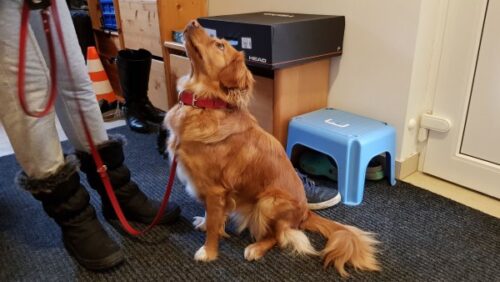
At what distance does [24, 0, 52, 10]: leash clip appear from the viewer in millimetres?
916

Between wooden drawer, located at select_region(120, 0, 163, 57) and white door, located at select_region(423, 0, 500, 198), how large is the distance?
1.66 m

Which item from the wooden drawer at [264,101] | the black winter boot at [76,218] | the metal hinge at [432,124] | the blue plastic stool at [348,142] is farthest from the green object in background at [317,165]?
the black winter boot at [76,218]

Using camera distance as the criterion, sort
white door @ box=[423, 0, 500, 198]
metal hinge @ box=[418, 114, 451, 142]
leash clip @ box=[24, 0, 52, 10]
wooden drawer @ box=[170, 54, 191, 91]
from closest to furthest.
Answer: leash clip @ box=[24, 0, 52, 10] → white door @ box=[423, 0, 500, 198] → metal hinge @ box=[418, 114, 451, 142] → wooden drawer @ box=[170, 54, 191, 91]

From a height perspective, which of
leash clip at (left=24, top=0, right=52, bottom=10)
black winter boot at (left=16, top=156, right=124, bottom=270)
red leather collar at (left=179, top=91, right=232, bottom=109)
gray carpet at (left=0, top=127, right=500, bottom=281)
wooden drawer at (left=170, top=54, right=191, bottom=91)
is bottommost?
gray carpet at (left=0, top=127, right=500, bottom=281)

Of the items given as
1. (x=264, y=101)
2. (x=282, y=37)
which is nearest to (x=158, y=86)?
(x=264, y=101)

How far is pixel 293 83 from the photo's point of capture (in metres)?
1.83

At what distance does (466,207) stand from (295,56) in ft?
3.17

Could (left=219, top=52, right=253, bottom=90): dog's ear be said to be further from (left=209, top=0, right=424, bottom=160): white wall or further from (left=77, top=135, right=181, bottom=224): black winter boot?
(left=209, top=0, right=424, bottom=160): white wall

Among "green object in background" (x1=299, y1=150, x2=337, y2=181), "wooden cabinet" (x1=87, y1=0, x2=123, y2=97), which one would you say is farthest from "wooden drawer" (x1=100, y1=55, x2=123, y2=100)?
"green object in background" (x1=299, y1=150, x2=337, y2=181)

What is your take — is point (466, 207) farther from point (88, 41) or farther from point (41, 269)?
point (88, 41)

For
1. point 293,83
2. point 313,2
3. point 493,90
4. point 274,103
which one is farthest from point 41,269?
point 493,90

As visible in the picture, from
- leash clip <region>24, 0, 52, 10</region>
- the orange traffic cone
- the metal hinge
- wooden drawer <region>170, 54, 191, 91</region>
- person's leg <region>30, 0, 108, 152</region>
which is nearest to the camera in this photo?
leash clip <region>24, 0, 52, 10</region>

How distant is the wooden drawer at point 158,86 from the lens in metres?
2.57

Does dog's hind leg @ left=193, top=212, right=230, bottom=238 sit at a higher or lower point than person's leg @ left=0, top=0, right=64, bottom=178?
lower
